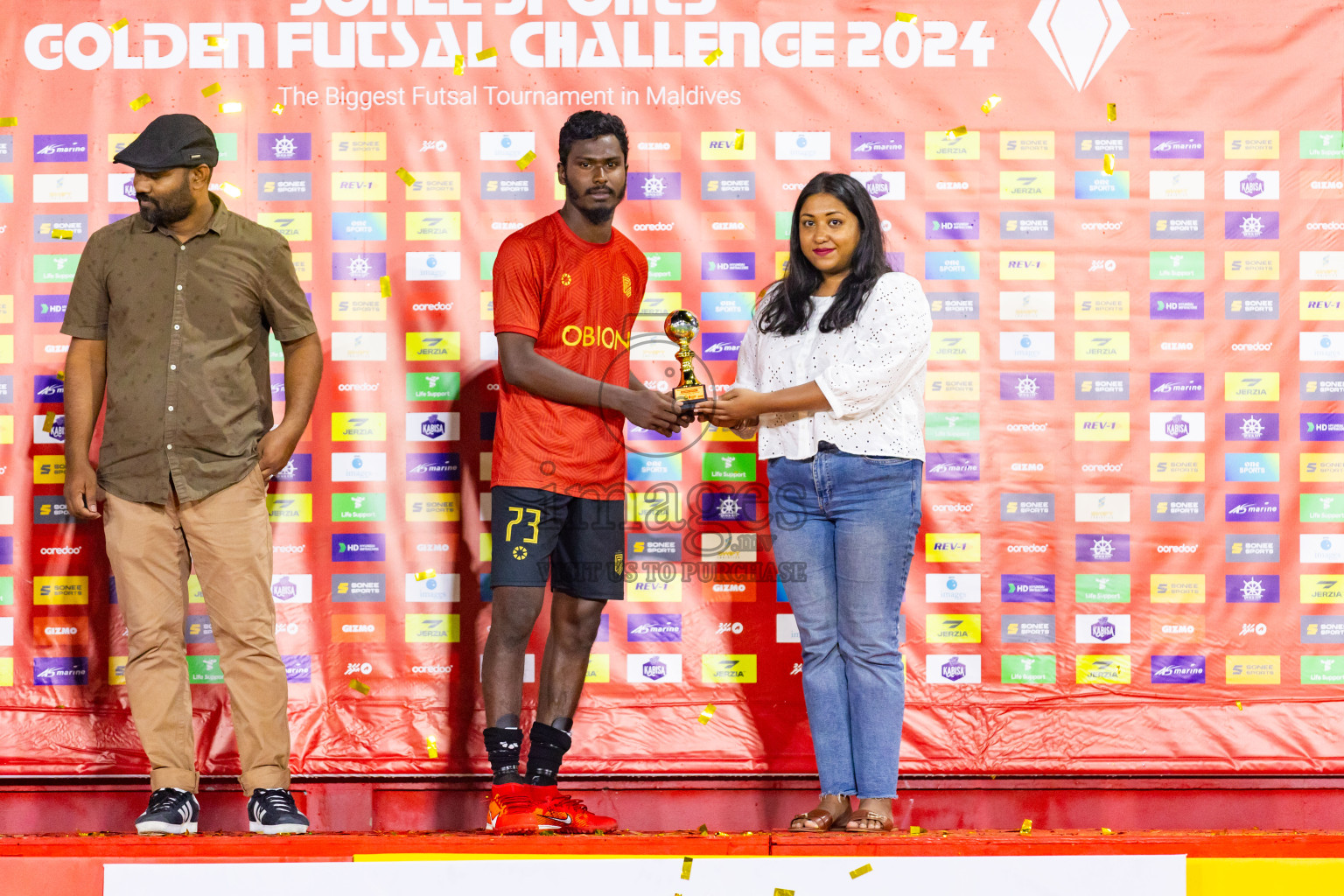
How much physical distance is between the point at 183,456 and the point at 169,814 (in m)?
0.90

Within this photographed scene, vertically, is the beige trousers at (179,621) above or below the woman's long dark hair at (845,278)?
below

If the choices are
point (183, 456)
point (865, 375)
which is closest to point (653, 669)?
point (865, 375)

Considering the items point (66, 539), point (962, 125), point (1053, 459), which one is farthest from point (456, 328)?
point (1053, 459)

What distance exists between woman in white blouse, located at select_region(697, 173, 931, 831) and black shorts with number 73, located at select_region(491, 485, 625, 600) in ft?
1.33

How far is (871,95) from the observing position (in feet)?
10.7

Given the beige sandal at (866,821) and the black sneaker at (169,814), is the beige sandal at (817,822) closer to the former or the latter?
the beige sandal at (866,821)

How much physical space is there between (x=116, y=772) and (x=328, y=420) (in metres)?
1.24

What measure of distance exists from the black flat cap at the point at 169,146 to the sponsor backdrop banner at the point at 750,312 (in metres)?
0.54

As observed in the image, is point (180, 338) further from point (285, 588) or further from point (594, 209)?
point (594, 209)

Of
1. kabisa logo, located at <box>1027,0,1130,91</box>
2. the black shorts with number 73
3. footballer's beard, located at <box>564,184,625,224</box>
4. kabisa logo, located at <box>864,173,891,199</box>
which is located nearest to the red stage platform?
the black shorts with number 73

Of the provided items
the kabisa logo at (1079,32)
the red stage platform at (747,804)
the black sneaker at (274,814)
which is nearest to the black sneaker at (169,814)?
the black sneaker at (274,814)

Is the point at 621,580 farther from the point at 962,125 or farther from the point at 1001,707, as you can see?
the point at 962,125

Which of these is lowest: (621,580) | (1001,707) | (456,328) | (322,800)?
(322,800)

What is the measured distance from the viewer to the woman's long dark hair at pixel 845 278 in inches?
104
